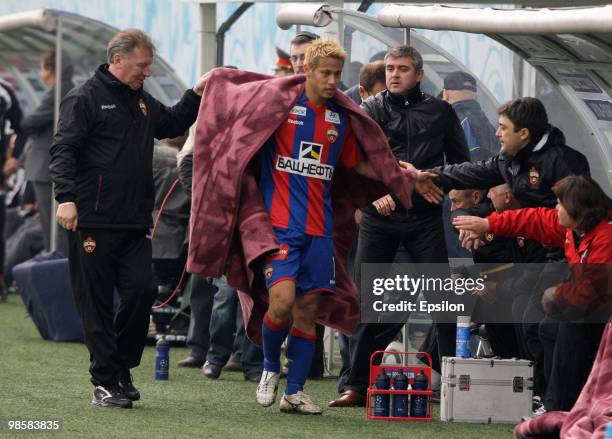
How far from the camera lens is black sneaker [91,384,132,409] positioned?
836cm

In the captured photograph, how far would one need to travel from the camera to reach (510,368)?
841cm

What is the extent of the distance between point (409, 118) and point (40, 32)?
7.81 meters

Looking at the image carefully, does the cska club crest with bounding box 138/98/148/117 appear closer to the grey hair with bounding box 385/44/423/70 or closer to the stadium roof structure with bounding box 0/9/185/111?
the grey hair with bounding box 385/44/423/70

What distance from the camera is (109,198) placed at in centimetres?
835

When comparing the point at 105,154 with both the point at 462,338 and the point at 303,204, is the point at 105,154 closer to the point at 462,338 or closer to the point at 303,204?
the point at 303,204

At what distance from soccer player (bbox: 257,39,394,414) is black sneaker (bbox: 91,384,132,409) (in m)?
0.71

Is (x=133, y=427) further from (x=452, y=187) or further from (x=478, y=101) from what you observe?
(x=478, y=101)

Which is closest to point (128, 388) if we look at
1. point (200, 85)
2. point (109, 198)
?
point (109, 198)

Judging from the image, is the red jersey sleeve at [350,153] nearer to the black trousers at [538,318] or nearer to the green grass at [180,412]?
the black trousers at [538,318]

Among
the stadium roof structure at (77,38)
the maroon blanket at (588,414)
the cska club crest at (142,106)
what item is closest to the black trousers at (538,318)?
the maroon blanket at (588,414)

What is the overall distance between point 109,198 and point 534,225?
2.23m

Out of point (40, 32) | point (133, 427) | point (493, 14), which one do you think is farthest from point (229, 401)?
point (40, 32)

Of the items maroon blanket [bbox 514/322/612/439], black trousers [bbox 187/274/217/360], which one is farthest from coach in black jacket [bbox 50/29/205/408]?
black trousers [bbox 187/274/217/360]

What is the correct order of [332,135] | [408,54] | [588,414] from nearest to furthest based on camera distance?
[588,414] → [332,135] → [408,54]
